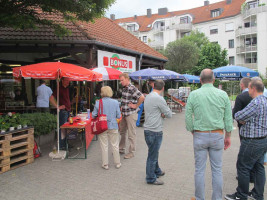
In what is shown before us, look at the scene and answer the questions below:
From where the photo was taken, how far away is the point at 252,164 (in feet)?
11.1

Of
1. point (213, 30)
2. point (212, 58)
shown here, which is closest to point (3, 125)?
point (212, 58)

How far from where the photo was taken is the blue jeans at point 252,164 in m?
3.33

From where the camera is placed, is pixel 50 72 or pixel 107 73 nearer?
pixel 50 72

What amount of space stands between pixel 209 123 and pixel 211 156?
48cm

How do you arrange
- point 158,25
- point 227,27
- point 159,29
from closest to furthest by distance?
1. point 227,27
2. point 159,29
3. point 158,25

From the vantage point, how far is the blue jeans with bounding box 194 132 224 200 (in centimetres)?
309

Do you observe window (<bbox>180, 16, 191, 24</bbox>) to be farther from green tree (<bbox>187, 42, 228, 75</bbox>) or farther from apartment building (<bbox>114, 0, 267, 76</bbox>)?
green tree (<bbox>187, 42, 228, 75</bbox>)

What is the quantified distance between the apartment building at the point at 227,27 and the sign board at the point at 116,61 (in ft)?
99.0

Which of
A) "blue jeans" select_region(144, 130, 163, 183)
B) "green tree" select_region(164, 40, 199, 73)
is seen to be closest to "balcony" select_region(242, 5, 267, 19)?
"green tree" select_region(164, 40, 199, 73)

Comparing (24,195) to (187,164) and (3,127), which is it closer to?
(3,127)

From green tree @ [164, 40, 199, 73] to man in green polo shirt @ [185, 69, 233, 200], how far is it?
26.3 m

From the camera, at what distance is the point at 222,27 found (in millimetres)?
41219

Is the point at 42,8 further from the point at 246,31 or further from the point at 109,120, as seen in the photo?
the point at 246,31

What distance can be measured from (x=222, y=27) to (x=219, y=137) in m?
42.8
